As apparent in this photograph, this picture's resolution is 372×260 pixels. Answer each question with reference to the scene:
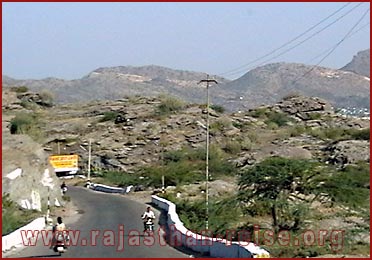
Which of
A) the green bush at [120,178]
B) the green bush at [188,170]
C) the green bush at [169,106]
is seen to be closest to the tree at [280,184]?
the green bush at [188,170]

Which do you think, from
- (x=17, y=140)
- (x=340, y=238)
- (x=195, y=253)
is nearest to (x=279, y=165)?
(x=340, y=238)

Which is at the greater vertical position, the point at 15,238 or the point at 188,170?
the point at 15,238

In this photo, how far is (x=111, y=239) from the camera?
2941cm

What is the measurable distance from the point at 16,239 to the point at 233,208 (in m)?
11.1

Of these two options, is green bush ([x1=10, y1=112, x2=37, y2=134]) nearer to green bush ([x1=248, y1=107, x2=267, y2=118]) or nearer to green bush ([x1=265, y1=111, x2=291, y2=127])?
green bush ([x1=265, y1=111, x2=291, y2=127])

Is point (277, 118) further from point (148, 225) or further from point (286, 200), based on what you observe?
point (148, 225)

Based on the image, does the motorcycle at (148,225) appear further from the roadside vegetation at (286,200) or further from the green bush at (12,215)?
the green bush at (12,215)

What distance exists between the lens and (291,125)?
114 meters

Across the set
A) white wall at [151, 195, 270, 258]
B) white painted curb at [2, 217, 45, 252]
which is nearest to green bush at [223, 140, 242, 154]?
white painted curb at [2, 217, 45, 252]

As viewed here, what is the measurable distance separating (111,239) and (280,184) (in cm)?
793

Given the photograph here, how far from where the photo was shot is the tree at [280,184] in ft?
105

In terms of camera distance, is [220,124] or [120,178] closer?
[120,178]

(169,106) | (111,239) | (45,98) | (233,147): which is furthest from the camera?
(45,98)

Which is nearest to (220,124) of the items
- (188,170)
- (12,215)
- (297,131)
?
(297,131)
